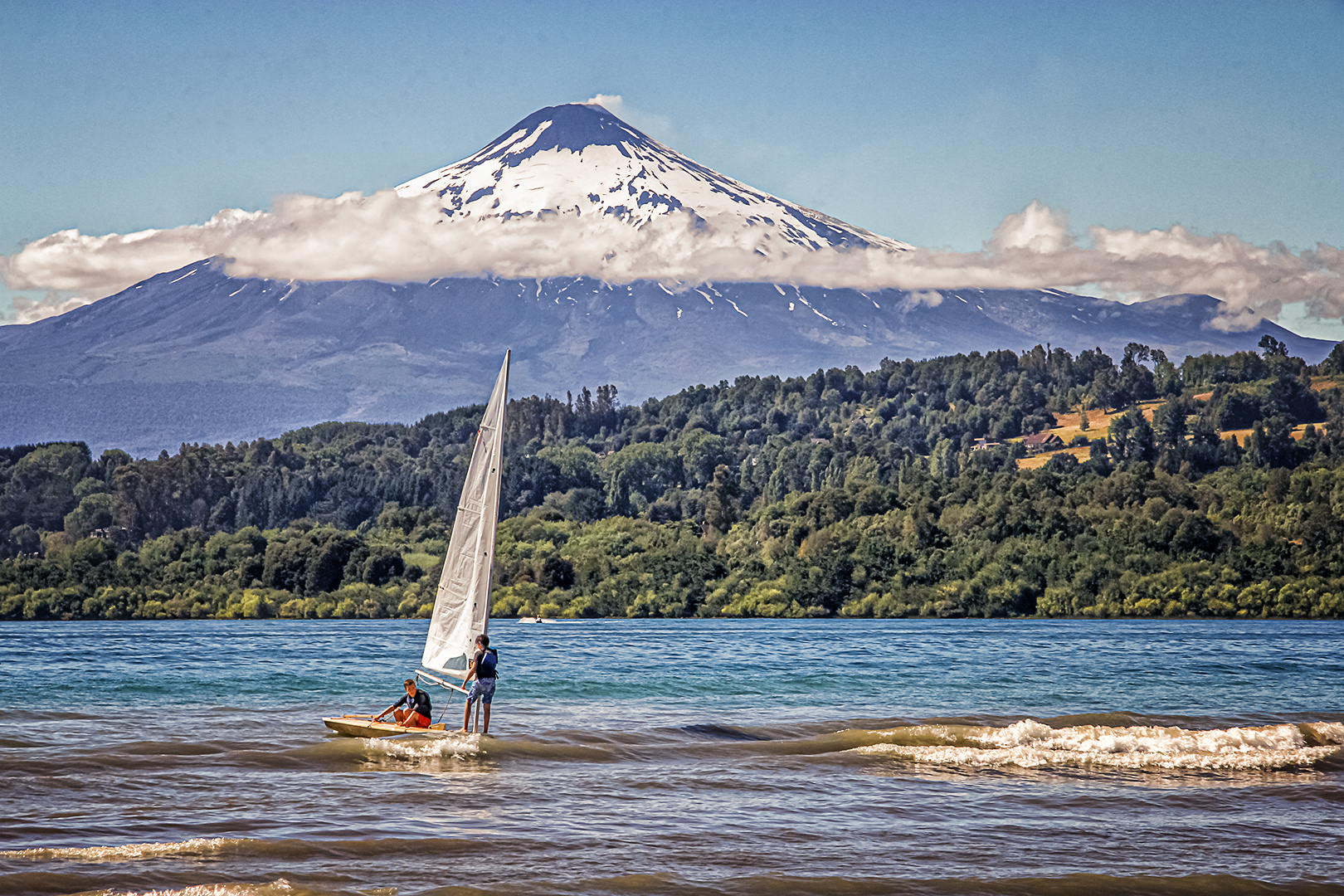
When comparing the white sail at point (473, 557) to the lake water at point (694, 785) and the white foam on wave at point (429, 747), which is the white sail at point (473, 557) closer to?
the white foam on wave at point (429, 747)

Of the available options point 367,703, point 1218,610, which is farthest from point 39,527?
point 367,703

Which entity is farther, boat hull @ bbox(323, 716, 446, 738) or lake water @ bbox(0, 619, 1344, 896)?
boat hull @ bbox(323, 716, 446, 738)

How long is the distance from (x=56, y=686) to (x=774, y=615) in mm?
82588

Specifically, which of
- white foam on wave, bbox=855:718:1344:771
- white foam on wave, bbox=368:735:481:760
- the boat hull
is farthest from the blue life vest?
white foam on wave, bbox=855:718:1344:771

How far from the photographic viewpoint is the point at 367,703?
4156 centimetres

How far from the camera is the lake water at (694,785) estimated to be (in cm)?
1905

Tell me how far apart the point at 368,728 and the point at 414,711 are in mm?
1254

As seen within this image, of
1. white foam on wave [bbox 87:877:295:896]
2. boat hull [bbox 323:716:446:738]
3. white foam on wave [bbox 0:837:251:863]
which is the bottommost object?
white foam on wave [bbox 87:877:295:896]

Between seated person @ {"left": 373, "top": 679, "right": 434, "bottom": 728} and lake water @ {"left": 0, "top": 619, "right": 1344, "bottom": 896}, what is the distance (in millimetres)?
722

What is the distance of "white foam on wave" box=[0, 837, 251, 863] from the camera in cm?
1914

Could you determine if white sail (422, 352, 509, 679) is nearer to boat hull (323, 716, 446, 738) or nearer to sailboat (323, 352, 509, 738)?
sailboat (323, 352, 509, 738)

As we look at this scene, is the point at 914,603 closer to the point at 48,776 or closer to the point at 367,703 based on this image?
the point at 367,703

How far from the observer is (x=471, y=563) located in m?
30.1

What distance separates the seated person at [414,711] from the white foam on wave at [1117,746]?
922 cm
